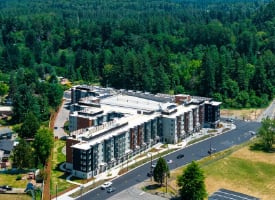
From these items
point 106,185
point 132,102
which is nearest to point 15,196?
point 106,185

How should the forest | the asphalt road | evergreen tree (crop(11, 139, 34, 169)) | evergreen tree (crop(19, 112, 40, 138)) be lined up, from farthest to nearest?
the forest
evergreen tree (crop(19, 112, 40, 138))
evergreen tree (crop(11, 139, 34, 169))
the asphalt road

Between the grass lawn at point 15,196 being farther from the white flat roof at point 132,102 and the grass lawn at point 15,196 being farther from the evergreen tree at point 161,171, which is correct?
the white flat roof at point 132,102

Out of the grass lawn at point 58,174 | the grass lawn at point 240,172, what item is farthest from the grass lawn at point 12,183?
the grass lawn at point 240,172

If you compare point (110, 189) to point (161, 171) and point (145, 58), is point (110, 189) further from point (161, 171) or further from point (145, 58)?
point (145, 58)

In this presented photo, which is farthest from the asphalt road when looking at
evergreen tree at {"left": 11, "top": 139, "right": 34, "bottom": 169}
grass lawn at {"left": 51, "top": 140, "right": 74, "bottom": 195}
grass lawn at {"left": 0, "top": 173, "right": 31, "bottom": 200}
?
evergreen tree at {"left": 11, "top": 139, "right": 34, "bottom": 169}

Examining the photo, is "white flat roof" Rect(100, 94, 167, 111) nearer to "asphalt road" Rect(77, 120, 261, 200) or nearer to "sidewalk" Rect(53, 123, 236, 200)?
"sidewalk" Rect(53, 123, 236, 200)

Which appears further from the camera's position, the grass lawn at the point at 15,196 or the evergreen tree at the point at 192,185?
the grass lawn at the point at 15,196
